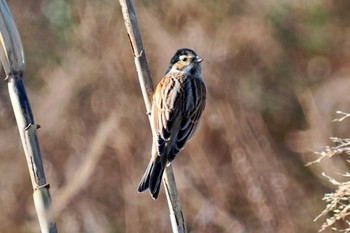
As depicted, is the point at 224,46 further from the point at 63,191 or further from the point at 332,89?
the point at 63,191

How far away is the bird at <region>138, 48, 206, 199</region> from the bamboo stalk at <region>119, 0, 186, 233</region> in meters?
0.18

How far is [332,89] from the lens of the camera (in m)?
5.40

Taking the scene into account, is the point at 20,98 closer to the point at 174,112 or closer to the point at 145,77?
the point at 145,77

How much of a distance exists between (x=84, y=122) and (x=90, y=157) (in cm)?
22

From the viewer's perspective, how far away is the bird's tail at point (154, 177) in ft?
9.95

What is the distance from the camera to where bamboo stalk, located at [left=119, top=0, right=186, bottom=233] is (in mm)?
2666

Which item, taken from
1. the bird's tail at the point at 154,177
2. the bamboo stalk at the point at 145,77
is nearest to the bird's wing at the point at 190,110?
the bird's tail at the point at 154,177

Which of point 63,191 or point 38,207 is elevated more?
point 63,191

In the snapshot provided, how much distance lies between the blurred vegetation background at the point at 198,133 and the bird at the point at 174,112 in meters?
1.25

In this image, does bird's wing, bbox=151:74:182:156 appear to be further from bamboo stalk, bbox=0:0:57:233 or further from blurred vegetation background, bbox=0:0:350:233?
blurred vegetation background, bbox=0:0:350:233

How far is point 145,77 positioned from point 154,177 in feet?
1.15

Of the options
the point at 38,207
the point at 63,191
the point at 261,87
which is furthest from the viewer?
the point at 261,87

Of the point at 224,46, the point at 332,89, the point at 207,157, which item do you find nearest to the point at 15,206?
the point at 207,157

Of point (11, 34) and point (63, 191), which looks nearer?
point (11, 34)
